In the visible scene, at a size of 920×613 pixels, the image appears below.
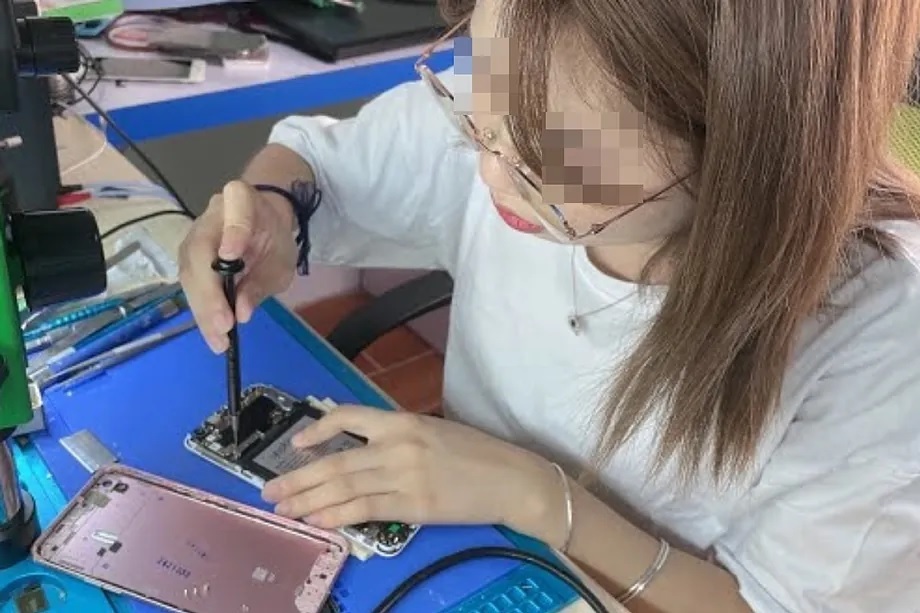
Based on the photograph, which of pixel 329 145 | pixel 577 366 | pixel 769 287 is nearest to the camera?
pixel 769 287

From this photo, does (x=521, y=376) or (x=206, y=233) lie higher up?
(x=206, y=233)

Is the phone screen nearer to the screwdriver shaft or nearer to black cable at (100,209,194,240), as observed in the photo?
black cable at (100,209,194,240)

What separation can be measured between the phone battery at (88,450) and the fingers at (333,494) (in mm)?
127

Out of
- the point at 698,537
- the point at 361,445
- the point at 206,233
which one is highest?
the point at 206,233

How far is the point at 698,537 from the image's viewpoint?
0.81 metres

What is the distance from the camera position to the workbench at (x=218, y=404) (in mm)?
667

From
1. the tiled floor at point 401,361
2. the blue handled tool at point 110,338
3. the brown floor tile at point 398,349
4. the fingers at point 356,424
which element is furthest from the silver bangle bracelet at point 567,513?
the brown floor tile at point 398,349

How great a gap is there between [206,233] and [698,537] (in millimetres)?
433

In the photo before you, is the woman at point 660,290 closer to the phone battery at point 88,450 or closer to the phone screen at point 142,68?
the phone battery at point 88,450

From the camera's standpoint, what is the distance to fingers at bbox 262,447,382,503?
70cm

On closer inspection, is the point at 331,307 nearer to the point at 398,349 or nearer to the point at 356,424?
the point at 398,349

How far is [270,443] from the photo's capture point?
0.76 meters

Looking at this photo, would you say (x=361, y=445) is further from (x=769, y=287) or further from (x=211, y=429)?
(x=769, y=287)

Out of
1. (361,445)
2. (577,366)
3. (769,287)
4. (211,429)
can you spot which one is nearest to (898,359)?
(769,287)
